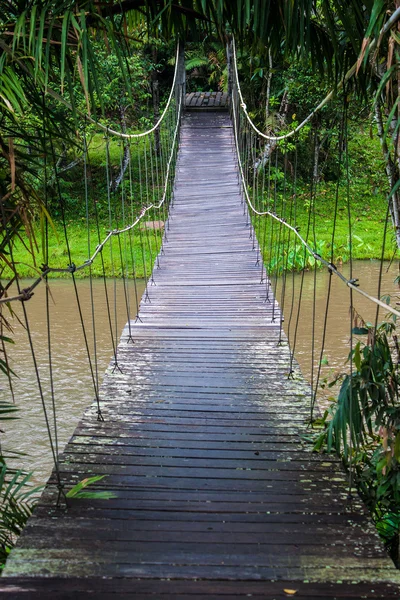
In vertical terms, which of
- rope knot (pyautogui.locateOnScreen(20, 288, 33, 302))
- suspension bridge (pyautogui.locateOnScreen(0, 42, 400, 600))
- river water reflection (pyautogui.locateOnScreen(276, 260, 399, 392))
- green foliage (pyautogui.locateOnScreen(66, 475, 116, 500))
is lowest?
river water reflection (pyautogui.locateOnScreen(276, 260, 399, 392))

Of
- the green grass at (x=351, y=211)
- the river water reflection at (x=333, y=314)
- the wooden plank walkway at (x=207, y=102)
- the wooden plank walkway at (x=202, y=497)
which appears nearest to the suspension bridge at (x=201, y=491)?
the wooden plank walkway at (x=202, y=497)

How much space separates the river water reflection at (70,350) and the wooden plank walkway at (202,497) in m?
0.51

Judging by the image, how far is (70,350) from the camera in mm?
5324

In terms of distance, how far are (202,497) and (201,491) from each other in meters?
0.03

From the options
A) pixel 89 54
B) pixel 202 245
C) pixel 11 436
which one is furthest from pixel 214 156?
pixel 89 54

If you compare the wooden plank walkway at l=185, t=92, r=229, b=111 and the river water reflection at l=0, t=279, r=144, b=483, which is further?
the wooden plank walkway at l=185, t=92, r=229, b=111

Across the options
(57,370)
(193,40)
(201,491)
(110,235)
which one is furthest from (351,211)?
(201,491)

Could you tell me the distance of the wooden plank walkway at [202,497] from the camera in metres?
1.36

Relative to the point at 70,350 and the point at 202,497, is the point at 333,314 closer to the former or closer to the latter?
the point at 70,350

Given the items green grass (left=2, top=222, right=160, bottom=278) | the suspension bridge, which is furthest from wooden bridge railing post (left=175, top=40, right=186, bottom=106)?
the suspension bridge

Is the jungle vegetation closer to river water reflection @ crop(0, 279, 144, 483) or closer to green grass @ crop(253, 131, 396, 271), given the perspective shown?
river water reflection @ crop(0, 279, 144, 483)

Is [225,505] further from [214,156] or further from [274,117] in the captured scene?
[274,117]

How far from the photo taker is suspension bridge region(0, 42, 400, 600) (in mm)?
1364

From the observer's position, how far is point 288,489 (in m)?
1.74
